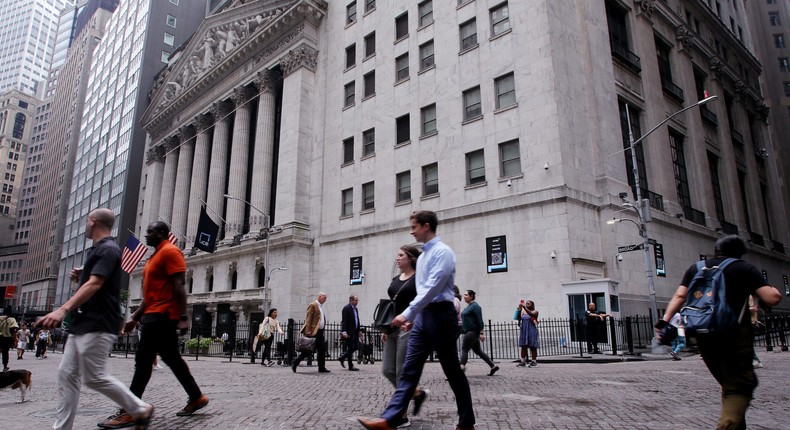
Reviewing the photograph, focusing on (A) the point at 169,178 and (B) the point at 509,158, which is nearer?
(B) the point at 509,158

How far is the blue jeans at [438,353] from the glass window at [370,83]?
29.6m

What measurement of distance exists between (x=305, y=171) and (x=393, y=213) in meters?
9.22

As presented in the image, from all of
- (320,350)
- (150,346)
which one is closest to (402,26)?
(320,350)

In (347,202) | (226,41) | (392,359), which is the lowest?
(392,359)

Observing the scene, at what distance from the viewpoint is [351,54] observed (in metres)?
35.8

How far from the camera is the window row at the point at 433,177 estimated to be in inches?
985

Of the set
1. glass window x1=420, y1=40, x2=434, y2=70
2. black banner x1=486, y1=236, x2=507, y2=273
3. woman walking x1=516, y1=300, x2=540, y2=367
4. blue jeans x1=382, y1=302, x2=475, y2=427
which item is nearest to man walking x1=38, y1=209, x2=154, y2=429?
blue jeans x1=382, y1=302, x2=475, y2=427

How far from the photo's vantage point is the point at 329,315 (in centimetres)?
3173

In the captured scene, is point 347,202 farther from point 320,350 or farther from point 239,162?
point 320,350

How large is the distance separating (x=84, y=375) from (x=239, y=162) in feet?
128

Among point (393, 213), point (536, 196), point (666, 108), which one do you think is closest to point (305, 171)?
point (393, 213)

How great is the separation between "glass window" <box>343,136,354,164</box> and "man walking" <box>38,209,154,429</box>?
28936 millimetres

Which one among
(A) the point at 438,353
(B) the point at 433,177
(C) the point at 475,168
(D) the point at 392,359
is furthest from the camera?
(B) the point at 433,177

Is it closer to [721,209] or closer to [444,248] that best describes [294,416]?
[444,248]
